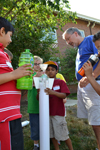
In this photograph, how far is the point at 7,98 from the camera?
1146 mm

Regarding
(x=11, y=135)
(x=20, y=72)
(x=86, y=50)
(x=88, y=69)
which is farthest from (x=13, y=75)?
(x=86, y=50)

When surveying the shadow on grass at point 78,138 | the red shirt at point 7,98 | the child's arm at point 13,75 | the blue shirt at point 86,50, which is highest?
the blue shirt at point 86,50

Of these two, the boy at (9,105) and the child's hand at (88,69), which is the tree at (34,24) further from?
the boy at (9,105)

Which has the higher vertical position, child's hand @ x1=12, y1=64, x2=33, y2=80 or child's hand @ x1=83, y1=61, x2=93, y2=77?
child's hand @ x1=83, y1=61, x2=93, y2=77

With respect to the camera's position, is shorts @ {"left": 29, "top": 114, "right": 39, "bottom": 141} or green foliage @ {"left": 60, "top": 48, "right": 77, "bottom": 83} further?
green foliage @ {"left": 60, "top": 48, "right": 77, "bottom": 83}

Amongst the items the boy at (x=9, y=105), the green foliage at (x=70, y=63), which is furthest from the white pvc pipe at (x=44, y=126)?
the green foliage at (x=70, y=63)

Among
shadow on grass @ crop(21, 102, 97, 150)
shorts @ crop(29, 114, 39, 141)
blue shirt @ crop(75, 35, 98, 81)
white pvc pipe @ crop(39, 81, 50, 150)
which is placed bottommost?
shadow on grass @ crop(21, 102, 97, 150)

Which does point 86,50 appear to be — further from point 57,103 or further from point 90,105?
point 57,103

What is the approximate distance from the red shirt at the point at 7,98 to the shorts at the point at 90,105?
135 cm

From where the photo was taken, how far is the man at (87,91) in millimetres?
2031

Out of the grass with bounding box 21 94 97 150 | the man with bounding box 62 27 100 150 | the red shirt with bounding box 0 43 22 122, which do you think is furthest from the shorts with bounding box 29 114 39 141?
the red shirt with bounding box 0 43 22 122

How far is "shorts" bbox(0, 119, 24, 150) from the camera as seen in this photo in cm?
109

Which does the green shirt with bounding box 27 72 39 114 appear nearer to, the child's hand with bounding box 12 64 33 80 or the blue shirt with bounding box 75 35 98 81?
the blue shirt with bounding box 75 35 98 81

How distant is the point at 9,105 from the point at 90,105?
145cm
